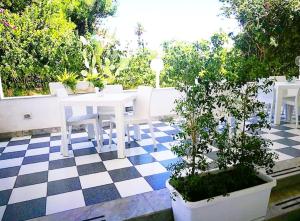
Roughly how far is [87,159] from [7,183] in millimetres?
905

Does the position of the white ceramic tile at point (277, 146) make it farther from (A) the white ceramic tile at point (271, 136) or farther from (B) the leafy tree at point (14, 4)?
(B) the leafy tree at point (14, 4)

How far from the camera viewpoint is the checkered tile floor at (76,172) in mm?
2182

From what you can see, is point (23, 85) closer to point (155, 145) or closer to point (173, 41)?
point (155, 145)

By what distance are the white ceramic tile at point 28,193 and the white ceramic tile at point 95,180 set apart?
36 centimetres

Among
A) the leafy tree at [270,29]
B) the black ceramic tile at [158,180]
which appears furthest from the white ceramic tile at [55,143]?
the leafy tree at [270,29]

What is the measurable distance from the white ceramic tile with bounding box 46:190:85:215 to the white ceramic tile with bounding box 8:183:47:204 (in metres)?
0.14

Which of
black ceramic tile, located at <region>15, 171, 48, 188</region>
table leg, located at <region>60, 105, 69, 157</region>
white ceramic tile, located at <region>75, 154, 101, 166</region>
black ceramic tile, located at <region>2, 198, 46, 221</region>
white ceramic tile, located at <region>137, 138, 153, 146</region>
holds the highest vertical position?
table leg, located at <region>60, 105, 69, 157</region>

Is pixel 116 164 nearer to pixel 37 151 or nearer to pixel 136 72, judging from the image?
pixel 37 151

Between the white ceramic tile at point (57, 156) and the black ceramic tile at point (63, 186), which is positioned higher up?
the white ceramic tile at point (57, 156)

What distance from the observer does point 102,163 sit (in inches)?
119

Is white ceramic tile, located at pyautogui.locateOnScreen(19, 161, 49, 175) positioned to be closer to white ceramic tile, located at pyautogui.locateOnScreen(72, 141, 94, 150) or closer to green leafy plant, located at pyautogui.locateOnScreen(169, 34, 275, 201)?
white ceramic tile, located at pyautogui.locateOnScreen(72, 141, 94, 150)

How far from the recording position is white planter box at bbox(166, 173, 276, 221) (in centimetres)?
162

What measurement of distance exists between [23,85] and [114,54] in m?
A: 2.08

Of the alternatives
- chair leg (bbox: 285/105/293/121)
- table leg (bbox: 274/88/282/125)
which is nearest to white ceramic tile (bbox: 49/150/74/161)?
table leg (bbox: 274/88/282/125)
